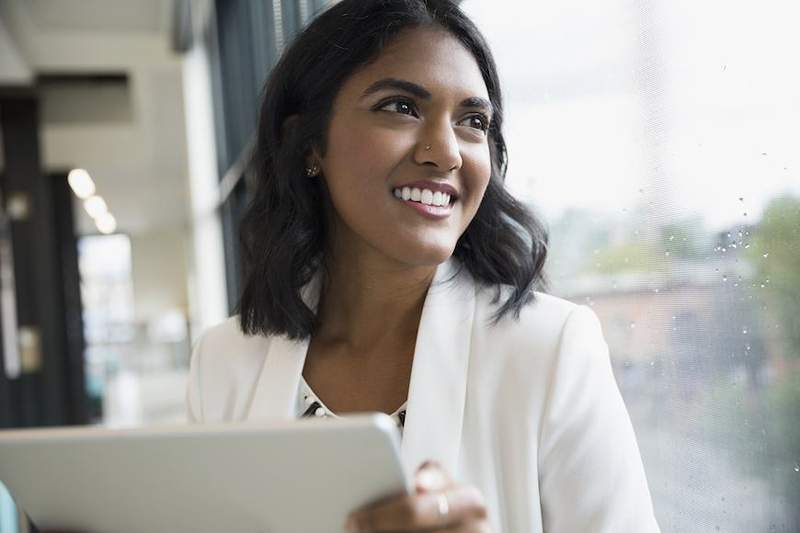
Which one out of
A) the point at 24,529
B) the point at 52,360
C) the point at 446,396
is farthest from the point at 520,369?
the point at 52,360

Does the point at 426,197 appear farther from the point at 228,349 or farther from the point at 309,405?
the point at 228,349

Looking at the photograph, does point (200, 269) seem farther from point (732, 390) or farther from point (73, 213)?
point (732, 390)

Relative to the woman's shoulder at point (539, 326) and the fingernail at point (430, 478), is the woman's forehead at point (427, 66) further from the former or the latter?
the fingernail at point (430, 478)

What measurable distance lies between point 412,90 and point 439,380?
0.42 meters

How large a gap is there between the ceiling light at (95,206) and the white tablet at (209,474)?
8168mm

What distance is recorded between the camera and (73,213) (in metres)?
8.22

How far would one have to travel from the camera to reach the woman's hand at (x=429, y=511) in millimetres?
736

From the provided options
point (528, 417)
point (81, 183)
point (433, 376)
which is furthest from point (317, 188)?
point (81, 183)

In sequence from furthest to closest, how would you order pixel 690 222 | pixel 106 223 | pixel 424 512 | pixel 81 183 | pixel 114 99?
pixel 106 223
pixel 81 183
pixel 114 99
pixel 690 222
pixel 424 512

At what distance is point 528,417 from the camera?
1.09 meters

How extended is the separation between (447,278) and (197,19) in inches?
196

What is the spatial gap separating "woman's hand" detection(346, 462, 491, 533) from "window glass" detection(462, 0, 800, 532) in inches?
14.8

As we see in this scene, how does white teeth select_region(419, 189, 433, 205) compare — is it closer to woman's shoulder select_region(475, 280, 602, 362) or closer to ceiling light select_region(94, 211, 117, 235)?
woman's shoulder select_region(475, 280, 602, 362)

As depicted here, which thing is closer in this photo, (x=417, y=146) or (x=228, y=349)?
(x=417, y=146)
